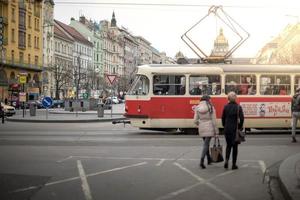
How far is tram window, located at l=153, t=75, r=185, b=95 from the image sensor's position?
24.3 meters

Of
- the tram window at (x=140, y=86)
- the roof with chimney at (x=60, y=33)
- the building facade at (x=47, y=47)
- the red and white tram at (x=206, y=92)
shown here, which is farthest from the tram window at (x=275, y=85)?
the roof with chimney at (x=60, y=33)

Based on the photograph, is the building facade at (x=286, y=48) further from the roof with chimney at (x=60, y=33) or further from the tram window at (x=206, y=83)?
the roof with chimney at (x=60, y=33)

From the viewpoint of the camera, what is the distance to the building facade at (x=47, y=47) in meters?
103

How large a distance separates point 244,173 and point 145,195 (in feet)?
11.3

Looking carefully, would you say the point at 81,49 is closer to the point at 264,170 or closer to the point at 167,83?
the point at 167,83

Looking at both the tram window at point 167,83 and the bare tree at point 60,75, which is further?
the bare tree at point 60,75

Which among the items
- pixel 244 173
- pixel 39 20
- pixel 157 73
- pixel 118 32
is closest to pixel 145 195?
pixel 244 173

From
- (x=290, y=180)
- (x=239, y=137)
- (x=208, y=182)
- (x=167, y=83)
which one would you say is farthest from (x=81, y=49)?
(x=290, y=180)

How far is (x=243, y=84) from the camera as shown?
81.2 ft

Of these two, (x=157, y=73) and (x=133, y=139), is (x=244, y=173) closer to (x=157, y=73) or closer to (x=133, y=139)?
(x=133, y=139)

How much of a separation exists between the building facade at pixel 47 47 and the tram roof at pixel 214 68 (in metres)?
78.4

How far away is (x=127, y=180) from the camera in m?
11.6

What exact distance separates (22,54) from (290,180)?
84.4 meters

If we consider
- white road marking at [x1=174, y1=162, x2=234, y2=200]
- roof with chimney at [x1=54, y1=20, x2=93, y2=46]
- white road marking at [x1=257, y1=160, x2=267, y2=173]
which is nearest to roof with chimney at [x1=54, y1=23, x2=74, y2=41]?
roof with chimney at [x1=54, y1=20, x2=93, y2=46]
